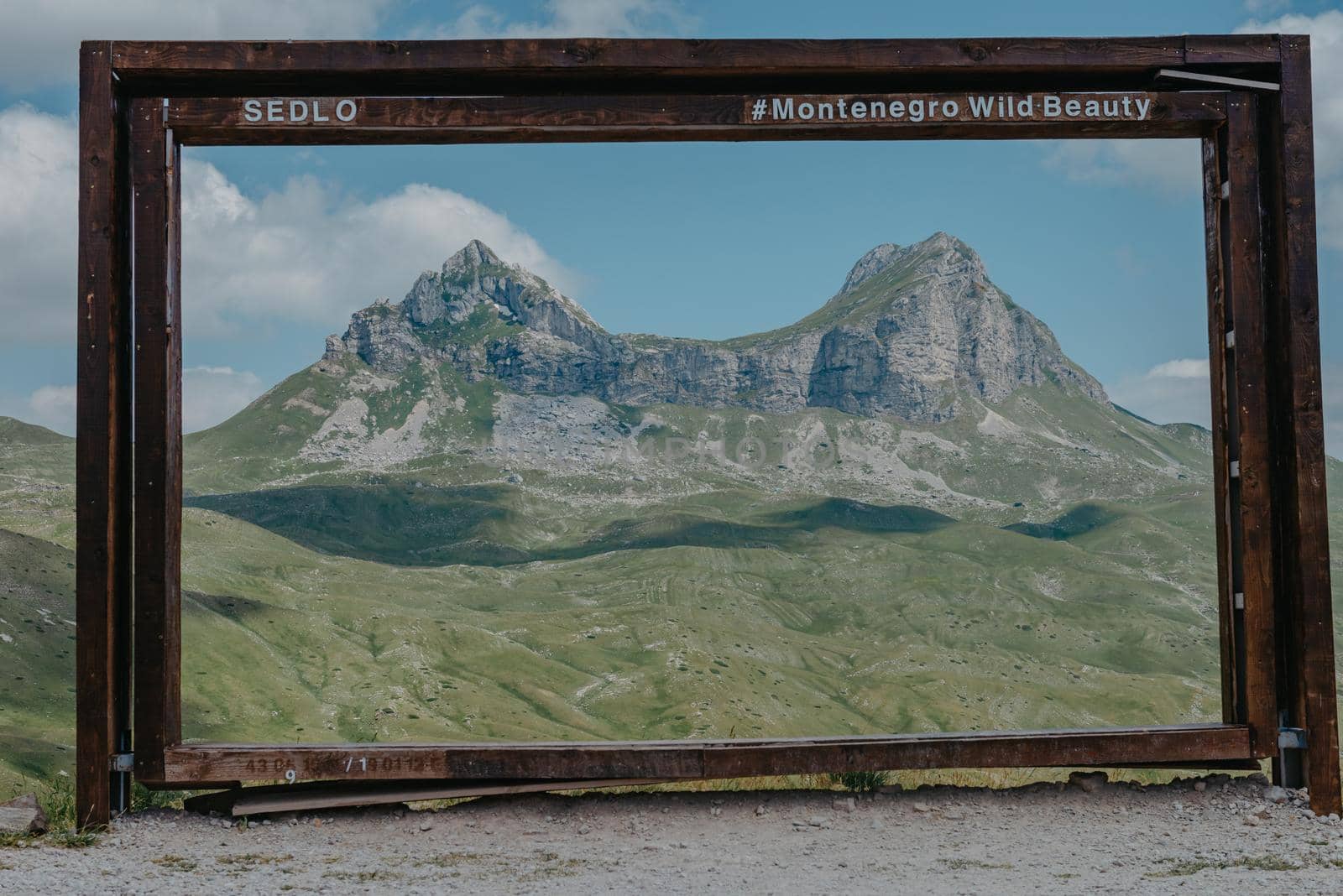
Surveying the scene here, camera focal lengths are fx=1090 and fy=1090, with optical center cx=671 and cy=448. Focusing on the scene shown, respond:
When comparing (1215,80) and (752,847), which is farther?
(1215,80)

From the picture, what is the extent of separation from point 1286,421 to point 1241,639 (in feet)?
6.04

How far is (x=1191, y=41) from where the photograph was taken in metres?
8.95

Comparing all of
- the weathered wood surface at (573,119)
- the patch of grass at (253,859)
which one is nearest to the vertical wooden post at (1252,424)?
the weathered wood surface at (573,119)

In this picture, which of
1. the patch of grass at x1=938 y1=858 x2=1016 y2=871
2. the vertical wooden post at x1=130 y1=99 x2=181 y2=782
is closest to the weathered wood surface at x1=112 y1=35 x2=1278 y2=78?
the vertical wooden post at x1=130 y1=99 x2=181 y2=782

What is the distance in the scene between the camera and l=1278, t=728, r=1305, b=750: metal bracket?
8.93 metres

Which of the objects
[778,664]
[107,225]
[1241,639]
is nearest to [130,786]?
[107,225]

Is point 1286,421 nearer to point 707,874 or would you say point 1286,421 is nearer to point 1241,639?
point 1241,639

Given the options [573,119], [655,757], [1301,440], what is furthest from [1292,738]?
[573,119]

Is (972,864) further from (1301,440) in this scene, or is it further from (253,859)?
(253,859)

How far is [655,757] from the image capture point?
8.63m

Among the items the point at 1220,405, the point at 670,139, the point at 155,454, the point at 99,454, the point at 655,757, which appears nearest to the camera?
the point at 99,454

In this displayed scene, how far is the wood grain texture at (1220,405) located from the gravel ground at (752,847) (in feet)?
3.03

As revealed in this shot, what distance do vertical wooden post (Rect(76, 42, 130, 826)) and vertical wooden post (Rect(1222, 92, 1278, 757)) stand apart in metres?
9.05

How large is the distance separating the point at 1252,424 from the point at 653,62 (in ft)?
18.9
